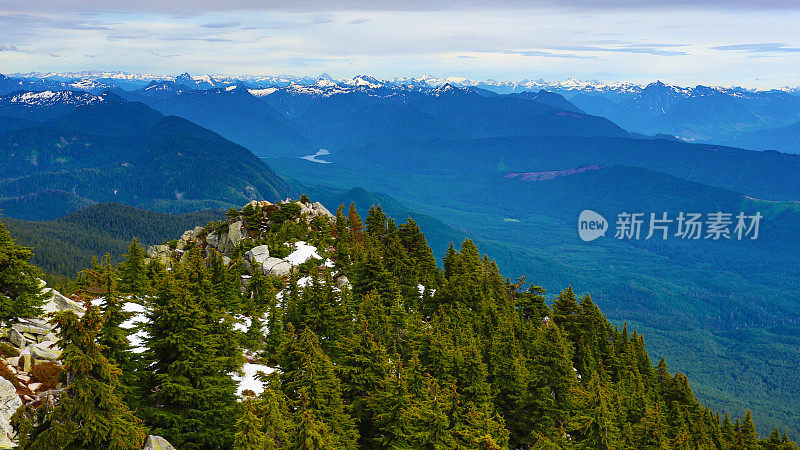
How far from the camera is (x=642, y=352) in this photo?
2876 inches

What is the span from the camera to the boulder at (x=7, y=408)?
72.7 feet

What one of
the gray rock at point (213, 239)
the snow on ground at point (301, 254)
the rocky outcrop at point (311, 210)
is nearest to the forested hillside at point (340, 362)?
the snow on ground at point (301, 254)

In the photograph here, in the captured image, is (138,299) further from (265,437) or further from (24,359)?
(265,437)

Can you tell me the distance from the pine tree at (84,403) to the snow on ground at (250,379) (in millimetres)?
13622

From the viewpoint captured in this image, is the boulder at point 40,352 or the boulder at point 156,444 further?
the boulder at point 40,352

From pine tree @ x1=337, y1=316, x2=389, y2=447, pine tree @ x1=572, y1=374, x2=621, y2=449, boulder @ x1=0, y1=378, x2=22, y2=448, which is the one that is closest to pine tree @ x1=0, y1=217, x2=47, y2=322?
boulder @ x1=0, y1=378, x2=22, y2=448

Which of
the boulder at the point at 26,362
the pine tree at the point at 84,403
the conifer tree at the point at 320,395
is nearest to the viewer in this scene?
the pine tree at the point at 84,403

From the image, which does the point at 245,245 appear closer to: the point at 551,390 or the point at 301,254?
the point at 301,254

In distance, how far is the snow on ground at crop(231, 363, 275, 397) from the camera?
36822 millimetres

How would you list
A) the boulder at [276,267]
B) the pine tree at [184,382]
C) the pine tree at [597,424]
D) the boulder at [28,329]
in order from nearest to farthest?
1. the pine tree at [184,382]
2. the pine tree at [597,424]
3. the boulder at [28,329]
4. the boulder at [276,267]

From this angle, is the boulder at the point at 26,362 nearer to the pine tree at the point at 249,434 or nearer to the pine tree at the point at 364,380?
the pine tree at the point at 249,434

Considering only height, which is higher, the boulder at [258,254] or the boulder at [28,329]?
the boulder at [28,329]

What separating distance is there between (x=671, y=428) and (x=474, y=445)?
37569 mm

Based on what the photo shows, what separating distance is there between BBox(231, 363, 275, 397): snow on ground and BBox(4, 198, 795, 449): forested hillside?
0.22 m
